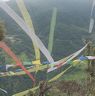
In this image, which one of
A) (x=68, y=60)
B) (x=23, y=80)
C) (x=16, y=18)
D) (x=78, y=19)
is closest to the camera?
(x=16, y=18)

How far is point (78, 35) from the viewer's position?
17388cm

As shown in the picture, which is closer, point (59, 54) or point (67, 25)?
point (59, 54)

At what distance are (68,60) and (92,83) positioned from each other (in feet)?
10.5

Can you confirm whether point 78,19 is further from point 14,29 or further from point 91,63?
point 91,63

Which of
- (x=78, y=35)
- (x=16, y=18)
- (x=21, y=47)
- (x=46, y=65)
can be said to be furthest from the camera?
(x=78, y=35)

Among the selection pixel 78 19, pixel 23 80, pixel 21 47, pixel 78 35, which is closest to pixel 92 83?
pixel 23 80

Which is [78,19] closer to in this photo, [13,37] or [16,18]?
[13,37]

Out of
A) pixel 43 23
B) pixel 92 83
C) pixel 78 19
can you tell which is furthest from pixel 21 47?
pixel 92 83

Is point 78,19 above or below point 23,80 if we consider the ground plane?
above

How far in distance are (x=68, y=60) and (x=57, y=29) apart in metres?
164

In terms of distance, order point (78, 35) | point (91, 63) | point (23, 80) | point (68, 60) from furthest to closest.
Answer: point (78, 35), point (23, 80), point (91, 63), point (68, 60)

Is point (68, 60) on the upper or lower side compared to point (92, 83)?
upper

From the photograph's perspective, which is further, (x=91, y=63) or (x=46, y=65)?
(x=91, y=63)

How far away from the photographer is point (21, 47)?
474ft
